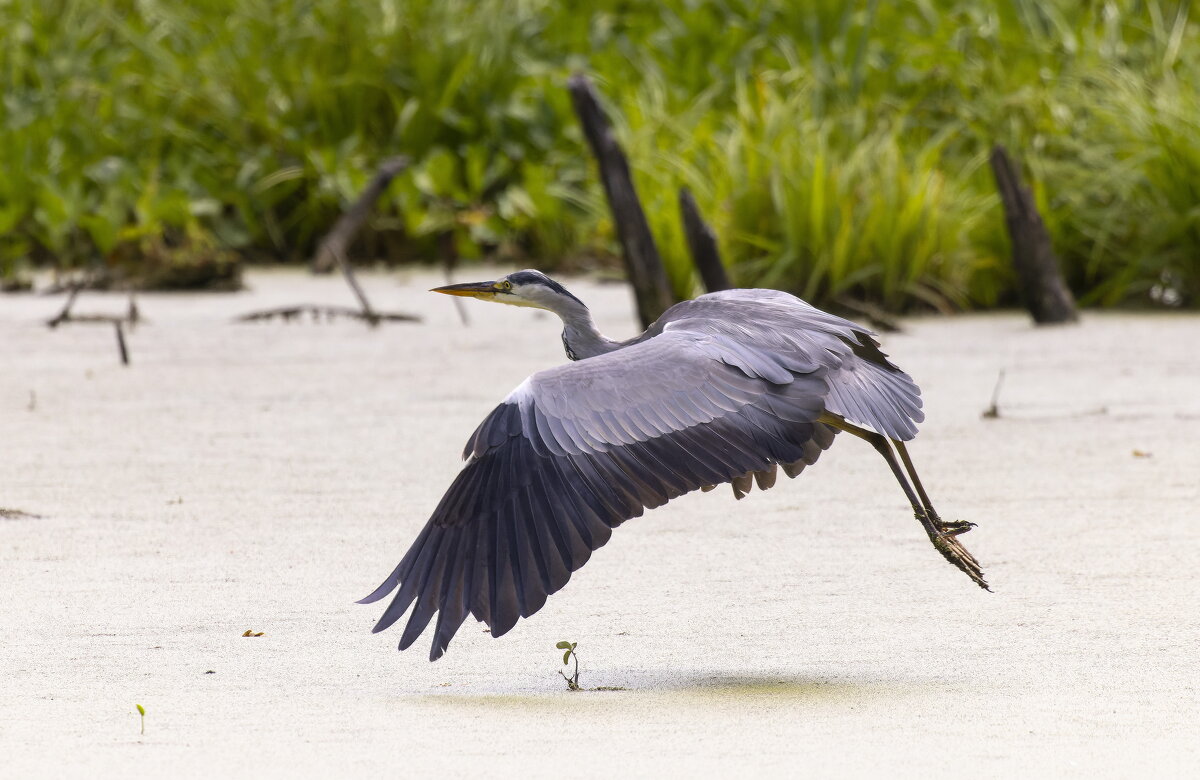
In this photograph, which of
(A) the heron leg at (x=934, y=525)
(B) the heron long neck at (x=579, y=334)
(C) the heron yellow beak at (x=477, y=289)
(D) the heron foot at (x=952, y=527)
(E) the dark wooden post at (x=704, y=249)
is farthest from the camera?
(E) the dark wooden post at (x=704, y=249)

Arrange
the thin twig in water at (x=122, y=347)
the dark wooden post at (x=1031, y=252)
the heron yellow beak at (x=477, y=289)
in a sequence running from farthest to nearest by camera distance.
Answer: the dark wooden post at (x=1031, y=252) < the thin twig in water at (x=122, y=347) < the heron yellow beak at (x=477, y=289)

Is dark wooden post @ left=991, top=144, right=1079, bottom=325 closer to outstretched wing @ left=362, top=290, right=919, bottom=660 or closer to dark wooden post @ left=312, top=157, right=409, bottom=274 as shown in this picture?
dark wooden post @ left=312, top=157, right=409, bottom=274

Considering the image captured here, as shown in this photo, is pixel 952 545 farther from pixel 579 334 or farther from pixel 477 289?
pixel 477 289

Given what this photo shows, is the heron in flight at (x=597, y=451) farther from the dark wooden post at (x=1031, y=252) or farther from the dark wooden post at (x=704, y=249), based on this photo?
the dark wooden post at (x=1031, y=252)

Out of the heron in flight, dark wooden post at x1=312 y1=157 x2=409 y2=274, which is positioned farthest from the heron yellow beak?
dark wooden post at x1=312 y1=157 x2=409 y2=274

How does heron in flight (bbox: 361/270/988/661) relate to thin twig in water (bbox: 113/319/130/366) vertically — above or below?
above

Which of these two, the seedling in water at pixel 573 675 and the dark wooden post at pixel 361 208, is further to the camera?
the dark wooden post at pixel 361 208

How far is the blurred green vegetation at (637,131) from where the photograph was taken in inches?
353

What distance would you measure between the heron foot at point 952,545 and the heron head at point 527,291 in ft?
2.88

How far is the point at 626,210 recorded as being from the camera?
7.92 metres

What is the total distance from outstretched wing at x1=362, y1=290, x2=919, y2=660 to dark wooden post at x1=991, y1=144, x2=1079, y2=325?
508cm

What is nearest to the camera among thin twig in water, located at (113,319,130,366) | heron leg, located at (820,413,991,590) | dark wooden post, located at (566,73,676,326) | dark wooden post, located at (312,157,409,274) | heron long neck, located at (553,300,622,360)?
heron leg, located at (820,413,991,590)

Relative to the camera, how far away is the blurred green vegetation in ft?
29.4

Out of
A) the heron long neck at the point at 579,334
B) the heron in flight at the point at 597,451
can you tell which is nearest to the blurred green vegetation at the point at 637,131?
the heron long neck at the point at 579,334
